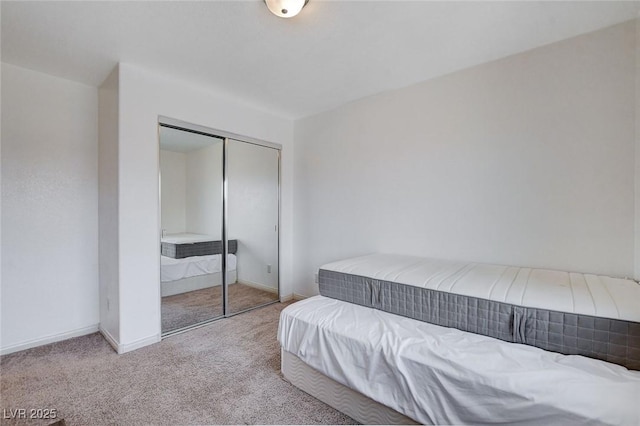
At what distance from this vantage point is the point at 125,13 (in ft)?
5.69

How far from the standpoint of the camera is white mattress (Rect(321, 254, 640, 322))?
1.30m

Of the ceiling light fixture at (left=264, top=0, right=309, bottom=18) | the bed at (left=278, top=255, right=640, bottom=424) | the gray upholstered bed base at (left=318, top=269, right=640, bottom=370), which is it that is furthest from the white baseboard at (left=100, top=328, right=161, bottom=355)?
the ceiling light fixture at (left=264, top=0, right=309, bottom=18)

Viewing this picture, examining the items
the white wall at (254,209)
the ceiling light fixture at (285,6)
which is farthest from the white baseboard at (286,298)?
the ceiling light fixture at (285,6)

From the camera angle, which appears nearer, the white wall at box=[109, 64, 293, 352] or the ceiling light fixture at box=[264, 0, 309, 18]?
the ceiling light fixture at box=[264, 0, 309, 18]

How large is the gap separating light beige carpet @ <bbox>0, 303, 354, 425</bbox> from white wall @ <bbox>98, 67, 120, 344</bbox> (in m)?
0.28

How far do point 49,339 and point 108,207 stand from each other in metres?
1.29

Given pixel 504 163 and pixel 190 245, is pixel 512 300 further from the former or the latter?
pixel 190 245

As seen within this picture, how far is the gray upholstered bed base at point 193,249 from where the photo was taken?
8.72ft

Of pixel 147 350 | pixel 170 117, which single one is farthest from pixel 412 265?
pixel 170 117

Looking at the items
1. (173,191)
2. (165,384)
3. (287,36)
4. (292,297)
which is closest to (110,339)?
(165,384)

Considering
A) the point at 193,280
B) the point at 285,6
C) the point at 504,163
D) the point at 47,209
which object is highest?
the point at 285,6

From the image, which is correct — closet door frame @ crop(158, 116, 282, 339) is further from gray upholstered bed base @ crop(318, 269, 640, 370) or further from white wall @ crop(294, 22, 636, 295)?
gray upholstered bed base @ crop(318, 269, 640, 370)

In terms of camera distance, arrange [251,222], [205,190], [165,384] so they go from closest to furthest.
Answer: [165,384]
[205,190]
[251,222]

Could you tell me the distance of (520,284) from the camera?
1.63 m
